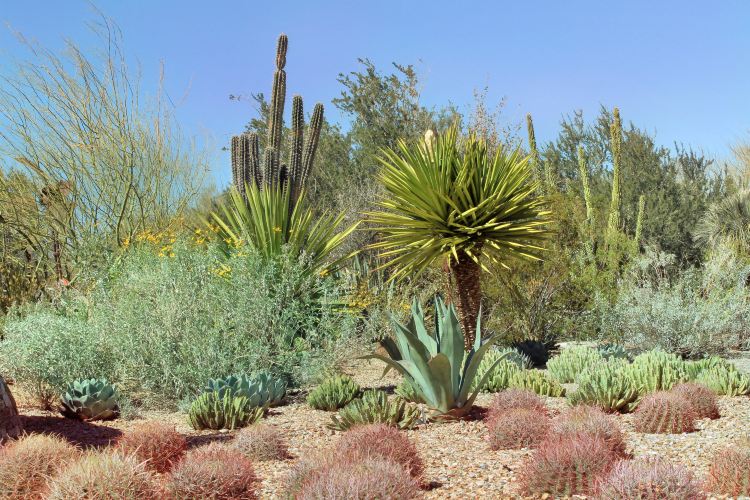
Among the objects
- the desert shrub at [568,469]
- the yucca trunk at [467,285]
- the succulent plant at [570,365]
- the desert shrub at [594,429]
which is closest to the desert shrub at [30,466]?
the desert shrub at [568,469]

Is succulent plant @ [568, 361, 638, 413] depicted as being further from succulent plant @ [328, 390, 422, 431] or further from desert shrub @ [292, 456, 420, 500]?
desert shrub @ [292, 456, 420, 500]

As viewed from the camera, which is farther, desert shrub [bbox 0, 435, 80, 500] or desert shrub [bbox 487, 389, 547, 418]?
desert shrub [bbox 487, 389, 547, 418]

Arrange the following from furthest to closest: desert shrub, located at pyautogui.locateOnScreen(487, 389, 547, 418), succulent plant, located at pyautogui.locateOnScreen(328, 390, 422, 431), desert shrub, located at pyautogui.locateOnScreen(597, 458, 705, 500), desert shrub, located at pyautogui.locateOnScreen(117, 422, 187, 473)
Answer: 1. desert shrub, located at pyautogui.locateOnScreen(487, 389, 547, 418)
2. succulent plant, located at pyautogui.locateOnScreen(328, 390, 422, 431)
3. desert shrub, located at pyautogui.locateOnScreen(117, 422, 187, 473)
4. desert shrub, located at pyautogui.locateOnScreen(597, 458, 705, 500)

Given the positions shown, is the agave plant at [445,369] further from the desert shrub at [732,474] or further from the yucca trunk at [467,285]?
the yucca trunk at [467,285]

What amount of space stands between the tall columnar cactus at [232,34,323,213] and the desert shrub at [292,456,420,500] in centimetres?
888

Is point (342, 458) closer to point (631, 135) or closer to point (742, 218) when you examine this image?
point (742, 218)

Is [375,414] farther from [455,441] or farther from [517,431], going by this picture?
[517,431]

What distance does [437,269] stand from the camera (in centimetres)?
1381

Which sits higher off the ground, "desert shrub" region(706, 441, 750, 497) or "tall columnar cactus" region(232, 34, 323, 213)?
"tall columnar cactus" region(232, 34, 323, 213)

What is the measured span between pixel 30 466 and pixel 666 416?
458cm

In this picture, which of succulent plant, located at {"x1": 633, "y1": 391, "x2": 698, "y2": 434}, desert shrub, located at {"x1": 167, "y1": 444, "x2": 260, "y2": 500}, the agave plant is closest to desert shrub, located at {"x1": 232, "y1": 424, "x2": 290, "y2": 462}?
desert shrub, located at {"x1": 167, "y1": 444, "x2": 260, "y2": 500}

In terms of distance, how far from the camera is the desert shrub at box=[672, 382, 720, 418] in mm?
6453

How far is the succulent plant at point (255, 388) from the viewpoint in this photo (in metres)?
7.38

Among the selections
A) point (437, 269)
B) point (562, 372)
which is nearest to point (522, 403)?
point (562, 372)
